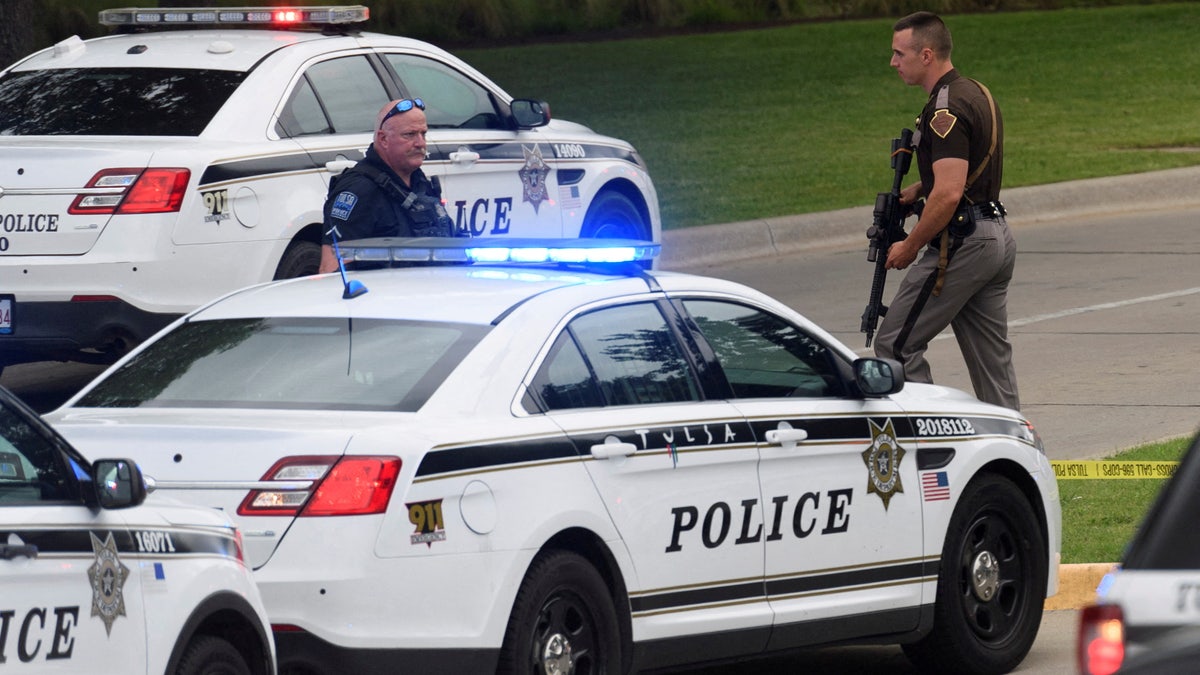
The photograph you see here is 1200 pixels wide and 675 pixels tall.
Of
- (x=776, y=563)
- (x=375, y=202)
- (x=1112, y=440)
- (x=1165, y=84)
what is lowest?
(x=1165, y=84)

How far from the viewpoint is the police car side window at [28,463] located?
4.97m

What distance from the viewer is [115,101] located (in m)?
10.7

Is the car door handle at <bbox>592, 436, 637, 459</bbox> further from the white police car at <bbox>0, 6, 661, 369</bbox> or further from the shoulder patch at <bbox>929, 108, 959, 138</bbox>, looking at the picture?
the white police car at <bbox>0, 6, 661, 369</bbox>

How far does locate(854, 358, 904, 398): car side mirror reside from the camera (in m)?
7.23

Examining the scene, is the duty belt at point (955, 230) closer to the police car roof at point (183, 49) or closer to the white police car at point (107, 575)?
the police car roof at point (183, 49)

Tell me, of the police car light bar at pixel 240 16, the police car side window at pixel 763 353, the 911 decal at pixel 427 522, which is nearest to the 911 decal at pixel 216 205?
the police car light bar at pixel 240 16

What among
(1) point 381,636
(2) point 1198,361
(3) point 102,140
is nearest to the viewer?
(1) point 381,636

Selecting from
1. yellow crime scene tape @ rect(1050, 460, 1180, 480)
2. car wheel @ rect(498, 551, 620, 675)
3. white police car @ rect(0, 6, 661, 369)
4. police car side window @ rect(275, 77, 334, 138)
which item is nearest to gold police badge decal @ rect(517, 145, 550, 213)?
white police car @ rect(0, 6, 661, 369)

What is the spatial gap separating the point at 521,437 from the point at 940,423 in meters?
1.93

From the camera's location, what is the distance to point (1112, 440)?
1098 centimetres

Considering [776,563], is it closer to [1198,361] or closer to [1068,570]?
[1068,570]

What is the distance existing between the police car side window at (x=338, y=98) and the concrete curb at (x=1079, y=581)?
438 centimetres

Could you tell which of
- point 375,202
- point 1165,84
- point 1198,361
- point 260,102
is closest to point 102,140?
point 260,102

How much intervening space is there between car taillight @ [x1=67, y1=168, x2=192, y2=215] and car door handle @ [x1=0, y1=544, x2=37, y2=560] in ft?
17.6
